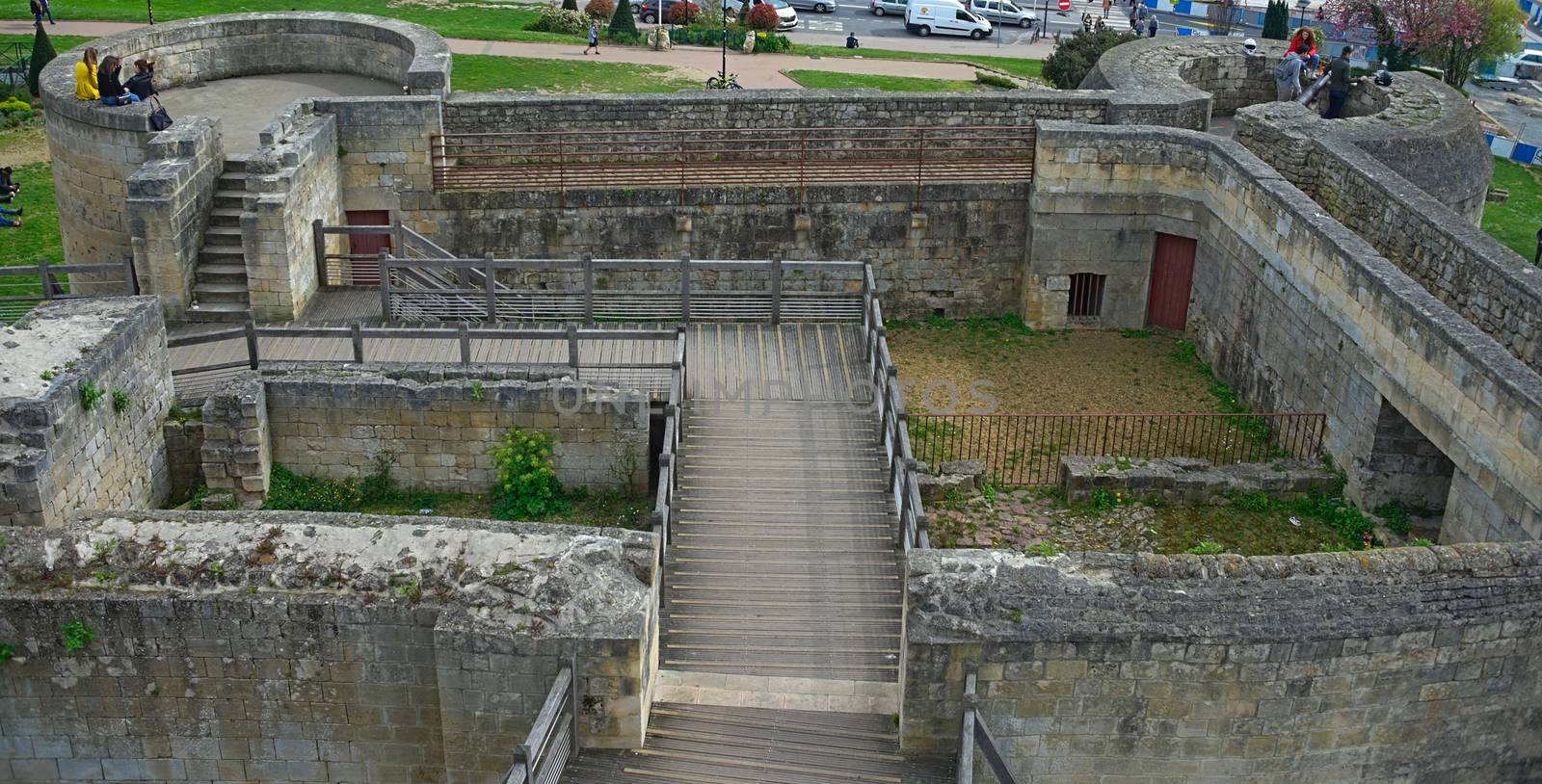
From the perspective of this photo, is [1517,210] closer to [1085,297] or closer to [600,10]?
[1085,297]

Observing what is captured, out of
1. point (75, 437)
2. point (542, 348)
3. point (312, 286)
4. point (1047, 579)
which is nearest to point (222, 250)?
point (312, 286)

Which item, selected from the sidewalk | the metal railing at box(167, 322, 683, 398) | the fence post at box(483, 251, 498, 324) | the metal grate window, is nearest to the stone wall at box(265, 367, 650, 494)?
the metal railing at box(167, 322, 683, 398)

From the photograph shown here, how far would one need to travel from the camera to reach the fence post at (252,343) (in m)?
15.7

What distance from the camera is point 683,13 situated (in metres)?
37.2

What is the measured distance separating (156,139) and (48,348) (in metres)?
5.52

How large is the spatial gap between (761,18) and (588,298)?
21731mm

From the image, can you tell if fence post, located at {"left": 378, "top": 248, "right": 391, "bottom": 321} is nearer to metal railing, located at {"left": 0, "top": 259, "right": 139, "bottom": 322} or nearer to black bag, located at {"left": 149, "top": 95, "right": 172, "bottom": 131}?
metal railing, located at {"left": 0, "top": 259, "right": 139, "bottom": 322}

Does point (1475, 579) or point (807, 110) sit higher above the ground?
point (807, 110)

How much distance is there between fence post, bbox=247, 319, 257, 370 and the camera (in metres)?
15.7

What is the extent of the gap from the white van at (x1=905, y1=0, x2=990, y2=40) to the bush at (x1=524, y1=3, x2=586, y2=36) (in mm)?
11163

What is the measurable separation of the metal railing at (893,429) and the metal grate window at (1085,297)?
15.1 ft

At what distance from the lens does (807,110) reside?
21.7 meters

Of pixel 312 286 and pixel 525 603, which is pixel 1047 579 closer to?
pixel 525 603

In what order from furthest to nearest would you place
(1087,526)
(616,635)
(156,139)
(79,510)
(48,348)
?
(156,139), (1087,526), (48,348), (79,510), (616,635)
